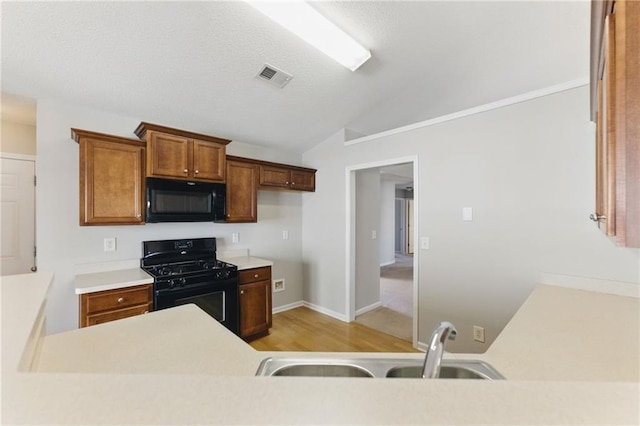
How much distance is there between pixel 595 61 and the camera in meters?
1.10

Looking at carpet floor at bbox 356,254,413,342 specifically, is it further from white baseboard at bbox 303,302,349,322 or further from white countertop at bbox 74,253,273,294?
white countertop at bbox 74,253,273,294

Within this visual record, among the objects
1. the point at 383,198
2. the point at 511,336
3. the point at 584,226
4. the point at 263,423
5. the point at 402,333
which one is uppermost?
the point at 383,198

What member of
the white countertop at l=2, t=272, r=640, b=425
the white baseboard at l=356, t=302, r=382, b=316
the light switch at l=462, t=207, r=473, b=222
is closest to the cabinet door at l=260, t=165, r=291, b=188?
the white baseboard at l=356, t=302, r=382, b=316

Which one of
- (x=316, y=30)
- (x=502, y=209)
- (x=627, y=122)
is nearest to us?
(x=627, y=122)

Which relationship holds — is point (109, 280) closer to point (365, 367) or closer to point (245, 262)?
point (245, 262)

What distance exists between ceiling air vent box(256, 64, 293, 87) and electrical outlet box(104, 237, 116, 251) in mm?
2105

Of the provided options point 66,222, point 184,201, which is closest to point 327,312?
point 184,201

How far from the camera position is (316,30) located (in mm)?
1889

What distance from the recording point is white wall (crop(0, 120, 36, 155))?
2596 millimetres

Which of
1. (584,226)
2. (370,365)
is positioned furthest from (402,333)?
(370,365)

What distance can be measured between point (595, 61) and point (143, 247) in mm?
3514

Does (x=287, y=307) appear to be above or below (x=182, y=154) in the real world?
below

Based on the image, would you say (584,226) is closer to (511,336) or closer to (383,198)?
(511,336)

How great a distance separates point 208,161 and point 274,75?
1113 millimetres
